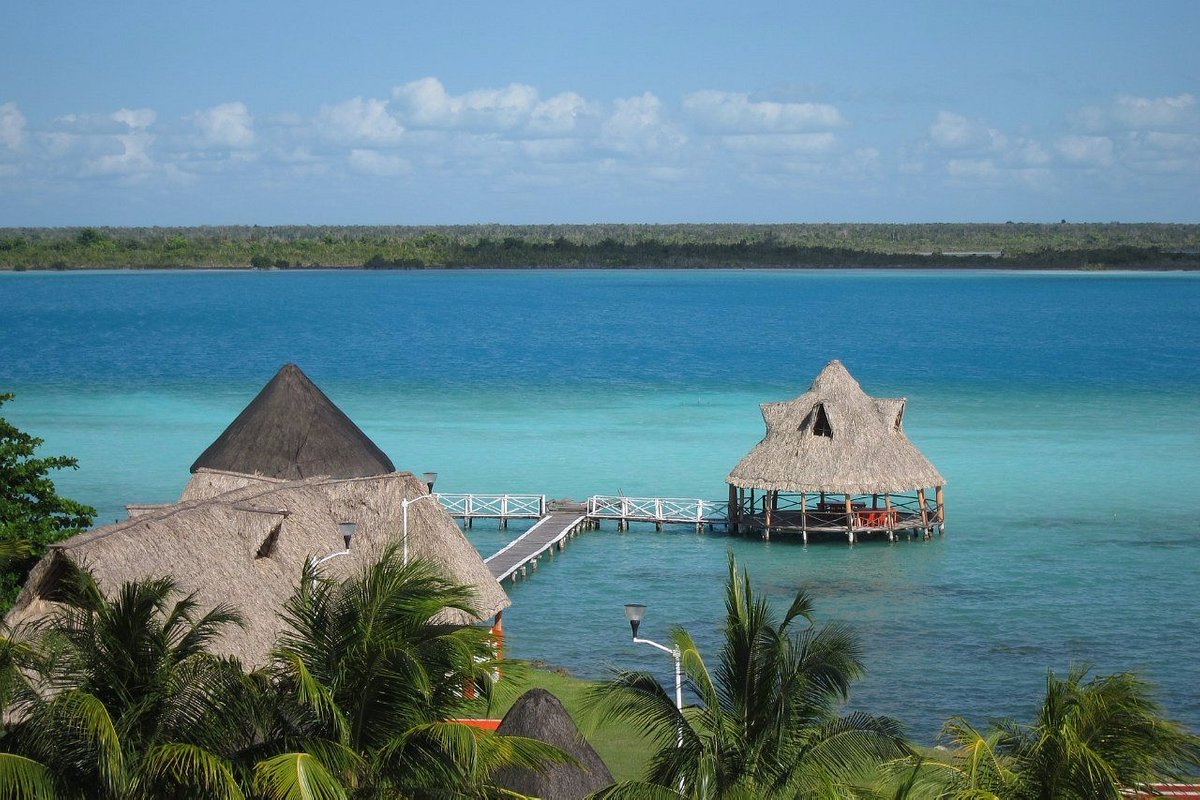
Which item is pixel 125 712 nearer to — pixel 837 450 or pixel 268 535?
pixel 268 535

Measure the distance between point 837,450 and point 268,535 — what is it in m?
17.1

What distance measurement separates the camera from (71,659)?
34.4 feet

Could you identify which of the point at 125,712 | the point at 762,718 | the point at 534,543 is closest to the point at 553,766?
the point at 762,718

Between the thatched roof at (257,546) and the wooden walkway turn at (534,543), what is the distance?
20.1 feet

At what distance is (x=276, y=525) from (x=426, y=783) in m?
9.07

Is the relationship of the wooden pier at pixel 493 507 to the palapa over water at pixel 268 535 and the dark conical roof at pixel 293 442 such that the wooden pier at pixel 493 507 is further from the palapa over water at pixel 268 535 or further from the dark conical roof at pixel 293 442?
the palapa over water at pixel 268 535

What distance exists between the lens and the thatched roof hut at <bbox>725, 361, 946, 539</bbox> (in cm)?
3284

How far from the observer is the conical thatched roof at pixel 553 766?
13930mm

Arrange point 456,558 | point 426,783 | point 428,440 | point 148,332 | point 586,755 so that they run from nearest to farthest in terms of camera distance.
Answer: point 426,783
point 586,755
point 456,558
point 428,440
point 148,332

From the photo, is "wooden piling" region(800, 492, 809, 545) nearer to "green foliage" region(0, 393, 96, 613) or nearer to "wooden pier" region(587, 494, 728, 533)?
Answer: "wooden pier" region(587, 494, 728, 533)

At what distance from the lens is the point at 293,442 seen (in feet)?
87.5

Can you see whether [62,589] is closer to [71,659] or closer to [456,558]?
[71,659]

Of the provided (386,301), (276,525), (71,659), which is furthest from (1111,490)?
(386,301)

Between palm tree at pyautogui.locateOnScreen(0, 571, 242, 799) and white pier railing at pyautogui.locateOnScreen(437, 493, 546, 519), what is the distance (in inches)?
981
